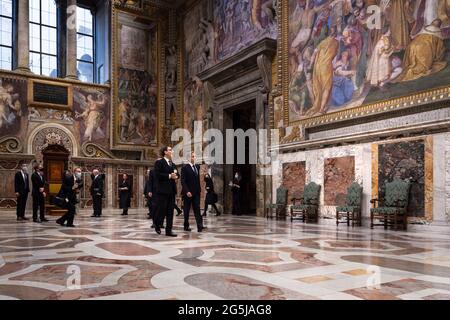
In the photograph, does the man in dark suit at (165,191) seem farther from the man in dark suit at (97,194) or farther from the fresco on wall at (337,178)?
the man in dark suit at (97,194)

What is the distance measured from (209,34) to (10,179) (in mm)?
9817

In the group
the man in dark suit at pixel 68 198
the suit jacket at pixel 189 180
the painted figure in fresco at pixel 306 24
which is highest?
the painted figure in fresco at pixel 306 24

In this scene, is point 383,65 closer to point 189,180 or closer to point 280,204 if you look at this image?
point 280,204

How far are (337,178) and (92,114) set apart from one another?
38.8 feet

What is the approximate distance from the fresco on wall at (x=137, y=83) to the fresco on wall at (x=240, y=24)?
4416mm

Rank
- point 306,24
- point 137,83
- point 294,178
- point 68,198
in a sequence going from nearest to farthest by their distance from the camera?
point 68,198, point 306,24, point 294,178, point 137,83

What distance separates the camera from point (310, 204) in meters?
11.8

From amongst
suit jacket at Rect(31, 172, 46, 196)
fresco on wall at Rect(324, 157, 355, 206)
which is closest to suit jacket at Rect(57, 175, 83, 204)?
suit jacket at Rect(31, 172, 46, 196)

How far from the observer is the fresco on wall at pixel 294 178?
12539 mm

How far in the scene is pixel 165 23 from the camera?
67.7ft

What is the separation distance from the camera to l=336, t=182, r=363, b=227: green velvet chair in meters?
10.1

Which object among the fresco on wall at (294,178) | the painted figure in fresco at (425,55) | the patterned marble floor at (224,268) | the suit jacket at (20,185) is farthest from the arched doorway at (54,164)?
the painted figure in fresco at (425,55)

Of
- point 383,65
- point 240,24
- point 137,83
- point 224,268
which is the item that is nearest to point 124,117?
point 137,83

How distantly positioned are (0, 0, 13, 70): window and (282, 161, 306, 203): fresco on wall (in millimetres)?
13053
